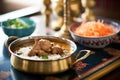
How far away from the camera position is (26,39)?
3.18ft

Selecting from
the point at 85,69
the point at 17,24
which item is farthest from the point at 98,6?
the point at 85,69

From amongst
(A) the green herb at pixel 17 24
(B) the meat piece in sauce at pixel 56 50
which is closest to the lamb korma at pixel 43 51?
(B) the meat piece in sauce at pixel 56 50

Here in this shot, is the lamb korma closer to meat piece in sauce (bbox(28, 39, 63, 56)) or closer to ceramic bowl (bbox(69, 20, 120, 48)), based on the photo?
meat piece in sauce (bbox(28, 39, 63, 56))

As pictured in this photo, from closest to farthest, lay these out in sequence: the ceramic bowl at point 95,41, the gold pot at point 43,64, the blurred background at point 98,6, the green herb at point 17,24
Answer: the gold pot at point 43,64
the ceramic bowl at point 95,41
the green herb at point 17,24
the blurred background at point 98,6

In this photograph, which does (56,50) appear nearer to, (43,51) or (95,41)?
(43,51)

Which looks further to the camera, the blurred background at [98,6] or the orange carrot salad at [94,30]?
the blurred background at [98,6]

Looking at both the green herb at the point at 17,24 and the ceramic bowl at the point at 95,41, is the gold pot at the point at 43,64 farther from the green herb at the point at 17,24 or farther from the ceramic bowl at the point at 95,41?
the green herb at the point at 17,24

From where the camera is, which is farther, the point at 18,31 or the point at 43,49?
the point at 18,31

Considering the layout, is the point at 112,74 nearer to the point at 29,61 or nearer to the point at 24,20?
the point at 29,61

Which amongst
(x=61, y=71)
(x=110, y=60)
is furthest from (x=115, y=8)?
(x=61, y=71)

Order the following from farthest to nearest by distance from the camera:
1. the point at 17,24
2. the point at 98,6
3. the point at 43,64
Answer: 1. the point at 98,6
2. the point at 17,24
3. the point at 43,64

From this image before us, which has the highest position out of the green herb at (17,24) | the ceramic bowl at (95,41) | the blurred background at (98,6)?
the green herb at (17,24)

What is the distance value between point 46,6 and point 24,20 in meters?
0.17

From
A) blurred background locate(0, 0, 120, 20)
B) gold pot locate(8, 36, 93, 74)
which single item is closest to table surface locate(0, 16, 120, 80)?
gold pot locate(8, 36, 93, 74)
